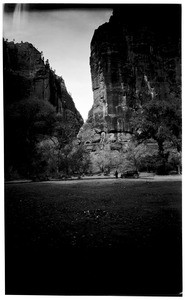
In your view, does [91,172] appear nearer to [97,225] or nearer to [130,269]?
[97,225]

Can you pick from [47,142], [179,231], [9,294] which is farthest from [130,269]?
[47,142]

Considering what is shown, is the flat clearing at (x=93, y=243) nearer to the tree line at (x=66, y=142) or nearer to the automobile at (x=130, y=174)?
the tree line at (x=66, y=142)

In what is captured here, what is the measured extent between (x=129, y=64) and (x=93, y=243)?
4096 millimetres

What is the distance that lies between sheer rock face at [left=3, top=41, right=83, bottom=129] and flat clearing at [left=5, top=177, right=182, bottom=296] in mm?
1843

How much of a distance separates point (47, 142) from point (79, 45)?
2140 millimetres

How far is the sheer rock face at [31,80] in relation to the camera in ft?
14.1

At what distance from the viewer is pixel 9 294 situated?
3.77 metres

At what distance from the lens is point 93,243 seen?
A: 3.65 meters

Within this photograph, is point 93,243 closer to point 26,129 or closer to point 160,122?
point 26,129

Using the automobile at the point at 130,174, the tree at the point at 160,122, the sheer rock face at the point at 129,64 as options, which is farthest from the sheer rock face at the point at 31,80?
the automobile at the point at 130,174

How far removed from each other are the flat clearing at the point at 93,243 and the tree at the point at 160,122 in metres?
0.87

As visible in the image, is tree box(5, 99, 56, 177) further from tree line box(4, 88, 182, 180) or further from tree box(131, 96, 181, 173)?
tree box(131, 96, 181, 173)

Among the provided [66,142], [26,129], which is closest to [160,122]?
[66,142]

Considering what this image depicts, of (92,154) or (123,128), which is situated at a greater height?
(123,128)
